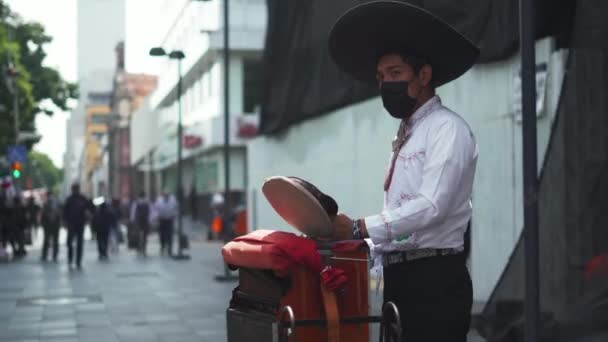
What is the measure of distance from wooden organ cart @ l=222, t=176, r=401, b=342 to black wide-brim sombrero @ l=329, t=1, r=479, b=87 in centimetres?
64

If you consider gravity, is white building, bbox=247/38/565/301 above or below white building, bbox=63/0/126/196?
below

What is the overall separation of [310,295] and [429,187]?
23.0 inches

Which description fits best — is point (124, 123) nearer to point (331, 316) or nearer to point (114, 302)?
point (114, 302)

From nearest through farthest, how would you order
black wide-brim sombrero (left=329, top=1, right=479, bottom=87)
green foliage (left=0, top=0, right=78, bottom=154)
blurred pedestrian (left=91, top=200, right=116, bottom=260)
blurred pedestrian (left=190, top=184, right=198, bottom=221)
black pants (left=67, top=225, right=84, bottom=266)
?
black wide-brim sombrero (left=329, top=1, right=479, bottom=87), black pants (left=67, top=225, right=84, bottom=266), blurred pedestrian (left=91, top=200, right=116, bottom=260), blurred pedestrian (left=190, top=184, right=198, bottom=221), green foliage (left=0, top=0, right=78, bottom=154)

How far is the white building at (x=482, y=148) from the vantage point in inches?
422

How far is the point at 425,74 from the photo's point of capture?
3.85 meters

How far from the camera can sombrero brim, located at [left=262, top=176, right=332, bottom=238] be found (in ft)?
11.7

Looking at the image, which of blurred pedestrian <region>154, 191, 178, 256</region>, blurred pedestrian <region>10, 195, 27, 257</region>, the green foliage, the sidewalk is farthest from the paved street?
the green foliage

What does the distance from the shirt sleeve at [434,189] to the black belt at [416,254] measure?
0.47 feet

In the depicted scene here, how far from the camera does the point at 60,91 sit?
61.3m

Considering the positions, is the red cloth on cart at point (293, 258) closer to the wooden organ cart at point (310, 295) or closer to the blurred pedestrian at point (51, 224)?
the wooden organ cart at point (310, 295)

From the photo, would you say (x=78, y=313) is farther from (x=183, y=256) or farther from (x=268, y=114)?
(x=183, y=256)

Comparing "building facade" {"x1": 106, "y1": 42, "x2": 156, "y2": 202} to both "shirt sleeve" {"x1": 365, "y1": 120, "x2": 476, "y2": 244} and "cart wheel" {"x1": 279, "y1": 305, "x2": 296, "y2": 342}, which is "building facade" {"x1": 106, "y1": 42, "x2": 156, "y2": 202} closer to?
"cart wheel" {"x1": 279, "y1": 305, "x2": 296, "y2": 342}

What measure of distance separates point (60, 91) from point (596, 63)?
187 ft
